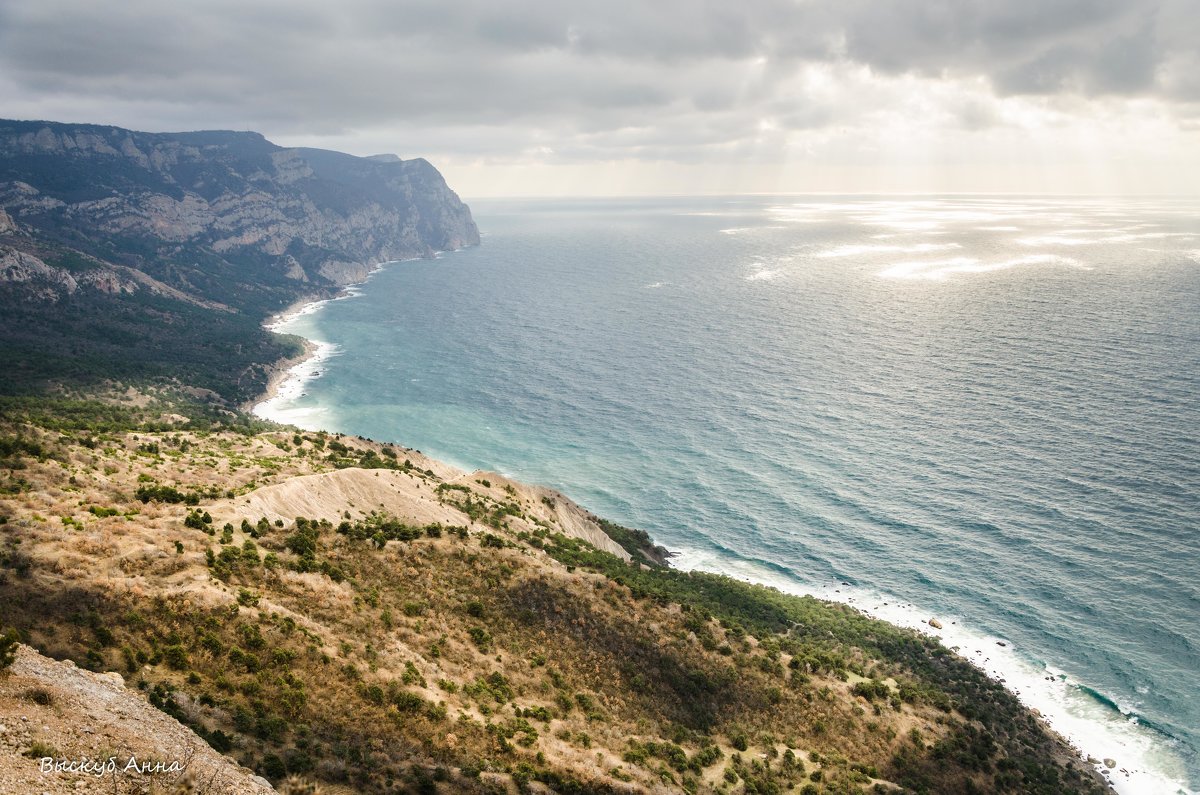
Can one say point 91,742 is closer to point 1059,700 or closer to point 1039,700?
point 1039,700

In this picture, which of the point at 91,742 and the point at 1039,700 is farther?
the point at 1039,700

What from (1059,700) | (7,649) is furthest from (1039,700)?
(7,649)

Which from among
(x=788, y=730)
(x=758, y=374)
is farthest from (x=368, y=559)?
(x=758, y=374)

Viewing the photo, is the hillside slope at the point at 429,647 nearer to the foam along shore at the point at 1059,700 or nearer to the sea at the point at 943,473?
the foam along shore at the point at 1059,700

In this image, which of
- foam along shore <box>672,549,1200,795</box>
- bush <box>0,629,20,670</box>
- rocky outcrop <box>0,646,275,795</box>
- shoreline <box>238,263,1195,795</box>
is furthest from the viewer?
foam along shore <box>672,549,1200,795</box>

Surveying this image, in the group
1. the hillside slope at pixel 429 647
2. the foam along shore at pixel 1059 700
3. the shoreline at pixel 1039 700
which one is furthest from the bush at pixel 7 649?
the foam along shore at pixel 1059 700

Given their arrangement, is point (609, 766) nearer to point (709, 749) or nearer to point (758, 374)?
point (709, 749)

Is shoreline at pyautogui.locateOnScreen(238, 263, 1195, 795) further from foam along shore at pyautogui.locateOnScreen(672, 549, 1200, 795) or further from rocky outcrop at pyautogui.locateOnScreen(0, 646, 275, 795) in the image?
rocky outcrop at pyautogui.locateOnScreen(0, 646, 275, 795)

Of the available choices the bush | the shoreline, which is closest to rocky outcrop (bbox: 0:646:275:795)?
the bush
